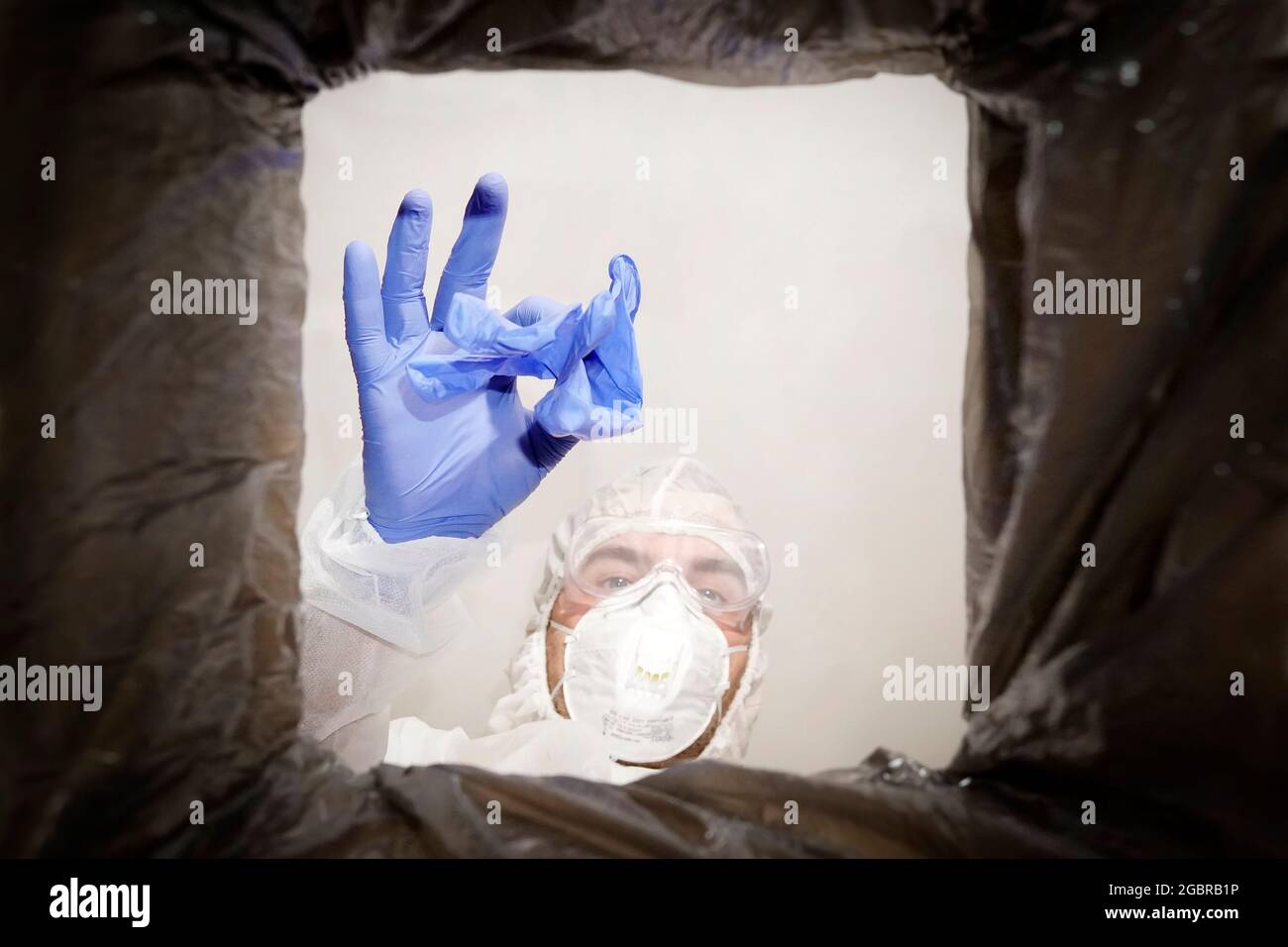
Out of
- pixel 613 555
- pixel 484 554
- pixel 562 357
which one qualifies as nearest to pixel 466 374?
pixel 562 357

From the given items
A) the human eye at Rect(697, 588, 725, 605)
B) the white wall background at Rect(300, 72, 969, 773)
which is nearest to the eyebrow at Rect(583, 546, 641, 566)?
the human eye at Rect(697, 588, 725, 605)

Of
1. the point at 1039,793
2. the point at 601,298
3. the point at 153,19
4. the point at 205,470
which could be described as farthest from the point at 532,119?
the point at 1039,793

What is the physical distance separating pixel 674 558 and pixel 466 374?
1.71ft

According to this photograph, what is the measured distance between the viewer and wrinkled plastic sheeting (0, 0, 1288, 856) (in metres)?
0.69

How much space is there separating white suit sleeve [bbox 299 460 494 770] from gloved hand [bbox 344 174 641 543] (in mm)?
40

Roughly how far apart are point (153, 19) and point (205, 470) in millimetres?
450

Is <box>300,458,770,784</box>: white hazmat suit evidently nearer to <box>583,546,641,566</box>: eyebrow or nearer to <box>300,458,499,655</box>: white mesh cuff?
<box>300,458,499,655</box>: white mesh cuff

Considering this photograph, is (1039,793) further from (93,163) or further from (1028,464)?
(93,163)

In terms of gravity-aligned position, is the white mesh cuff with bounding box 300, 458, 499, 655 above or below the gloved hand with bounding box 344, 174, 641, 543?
below

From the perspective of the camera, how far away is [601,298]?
1.03 metres

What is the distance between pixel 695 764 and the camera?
0.77 meters

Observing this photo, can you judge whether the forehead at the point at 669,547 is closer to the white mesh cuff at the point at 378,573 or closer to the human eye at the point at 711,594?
the human eye at the point at 711,594

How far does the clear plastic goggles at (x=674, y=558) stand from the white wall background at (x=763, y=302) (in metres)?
0.31

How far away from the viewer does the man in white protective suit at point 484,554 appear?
1.11 metres
